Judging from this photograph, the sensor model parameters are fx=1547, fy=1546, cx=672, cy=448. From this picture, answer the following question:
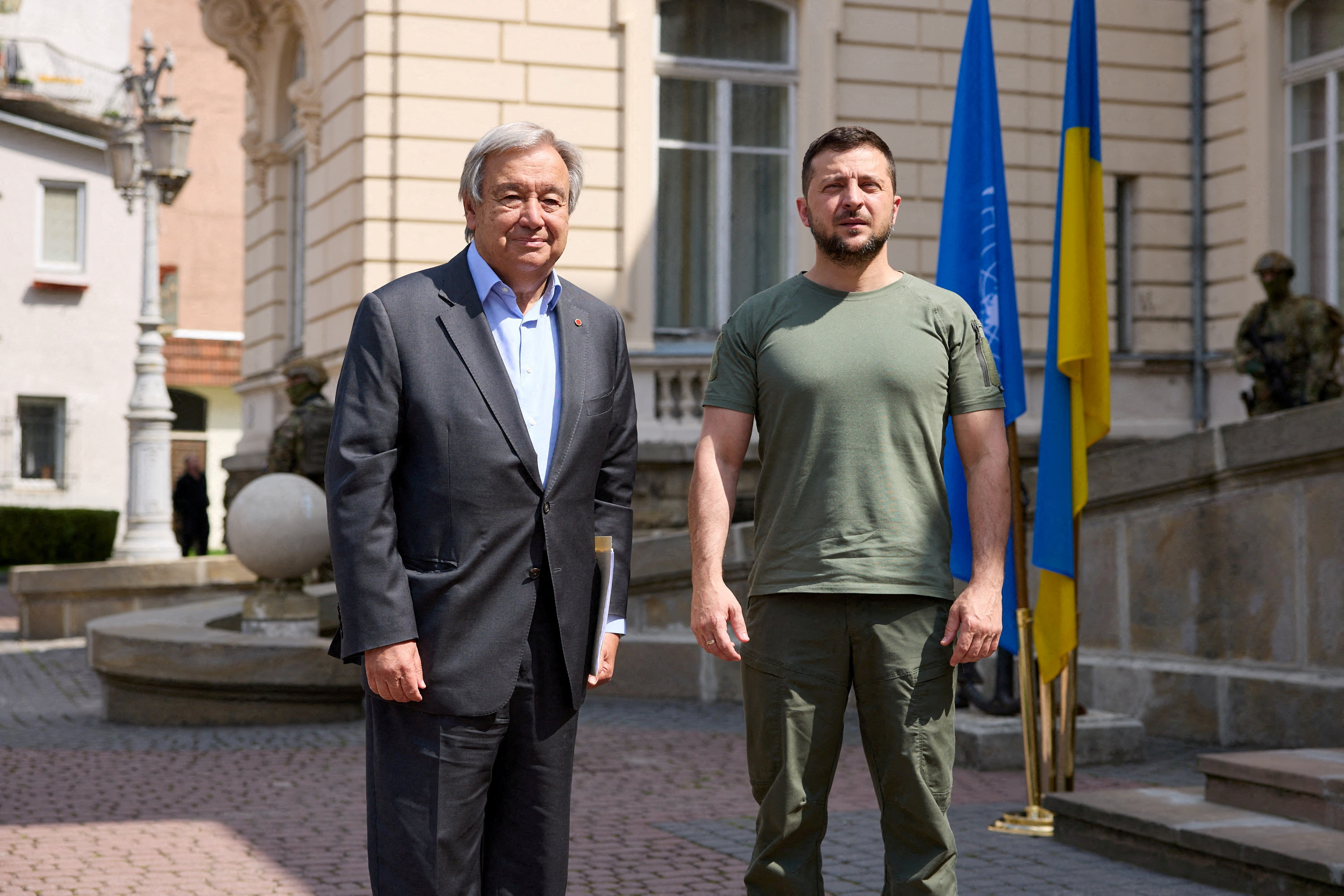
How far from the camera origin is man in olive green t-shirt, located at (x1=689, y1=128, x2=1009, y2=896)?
11.6 feet

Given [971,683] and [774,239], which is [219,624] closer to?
[971,683]

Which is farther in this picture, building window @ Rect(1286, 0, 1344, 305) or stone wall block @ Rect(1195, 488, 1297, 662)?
building window @ Rect(1286, 0, 1344, 305)

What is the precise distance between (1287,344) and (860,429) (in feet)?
26.6

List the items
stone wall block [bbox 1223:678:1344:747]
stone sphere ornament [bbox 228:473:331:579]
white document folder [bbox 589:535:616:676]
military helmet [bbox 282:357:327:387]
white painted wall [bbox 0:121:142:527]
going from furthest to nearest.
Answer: white painted wall [bbox 0:121:142:527] → military helmet [bbox 282:357:327:387] → stone sphere ornament [bbox 228:473:331:579] → stone wall block [bbox 1223:678:1344:747] → white document folder [bbox 589:535:616:676]

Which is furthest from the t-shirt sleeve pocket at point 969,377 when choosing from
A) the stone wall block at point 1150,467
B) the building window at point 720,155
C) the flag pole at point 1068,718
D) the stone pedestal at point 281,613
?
the building window at point 720,155

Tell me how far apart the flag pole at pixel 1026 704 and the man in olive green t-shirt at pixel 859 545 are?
7.69 feet

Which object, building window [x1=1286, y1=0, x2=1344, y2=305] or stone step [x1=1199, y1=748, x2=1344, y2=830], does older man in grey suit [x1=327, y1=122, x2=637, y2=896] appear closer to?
stone step [x1=1199, y1=748, x2=1344, y2=830]

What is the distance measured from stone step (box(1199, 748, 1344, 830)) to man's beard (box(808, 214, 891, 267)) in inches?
116

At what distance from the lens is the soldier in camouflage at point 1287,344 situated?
34.7 feet

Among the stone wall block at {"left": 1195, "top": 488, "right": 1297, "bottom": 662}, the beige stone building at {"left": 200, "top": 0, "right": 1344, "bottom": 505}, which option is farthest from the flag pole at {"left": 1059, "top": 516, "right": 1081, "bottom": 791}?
the beige stone building at {"left": 200, "top": 0, "right": 1344, "bottom": 505}

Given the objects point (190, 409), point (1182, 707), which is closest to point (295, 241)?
point (1182, 707)

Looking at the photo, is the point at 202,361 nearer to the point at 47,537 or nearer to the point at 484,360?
A: the point at 47,537

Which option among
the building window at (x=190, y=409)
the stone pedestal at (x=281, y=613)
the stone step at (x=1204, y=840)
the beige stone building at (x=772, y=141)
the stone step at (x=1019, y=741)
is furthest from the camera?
the building window at (x=190, y=409)

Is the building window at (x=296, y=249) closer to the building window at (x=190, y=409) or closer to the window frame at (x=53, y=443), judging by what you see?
the window frame at (x=53, y=443)
